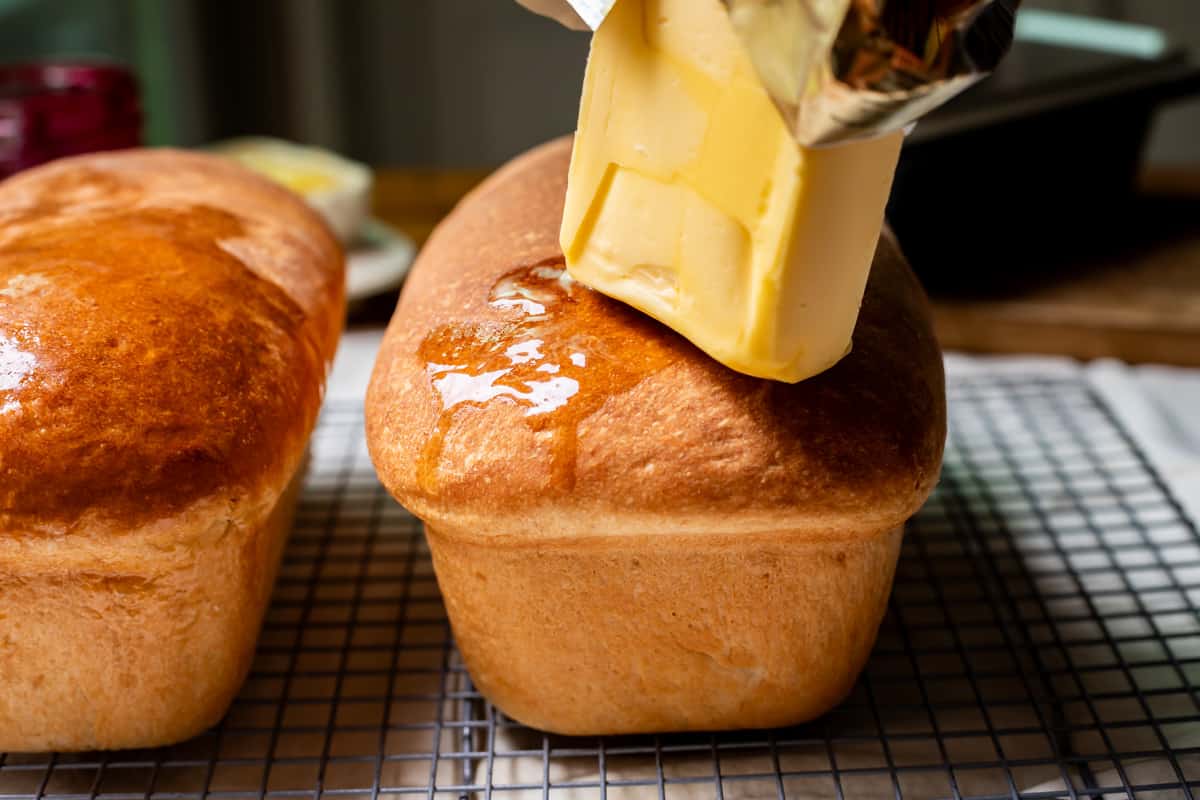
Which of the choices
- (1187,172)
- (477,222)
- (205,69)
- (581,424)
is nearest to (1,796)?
(581,424)

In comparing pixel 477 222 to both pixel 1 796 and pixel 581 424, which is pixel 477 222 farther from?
pixel 1 796

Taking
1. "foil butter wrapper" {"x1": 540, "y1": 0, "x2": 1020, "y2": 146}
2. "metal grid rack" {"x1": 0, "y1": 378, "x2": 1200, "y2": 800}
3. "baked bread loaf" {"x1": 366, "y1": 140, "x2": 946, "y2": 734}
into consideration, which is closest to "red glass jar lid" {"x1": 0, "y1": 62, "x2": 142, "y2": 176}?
"metal grid rack" {"x1": 0, "y1": 378, "x2": 1200, "y2": 800}

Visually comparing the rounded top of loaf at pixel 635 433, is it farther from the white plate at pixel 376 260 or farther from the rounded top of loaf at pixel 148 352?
the white plate at pixel 376 260

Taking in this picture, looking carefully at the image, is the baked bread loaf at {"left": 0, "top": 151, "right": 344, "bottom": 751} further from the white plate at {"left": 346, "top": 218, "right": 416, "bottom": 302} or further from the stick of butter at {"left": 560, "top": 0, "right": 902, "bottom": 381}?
the white plate at {"left": 346, "top": 218, "right": 416, "bottom": 302}

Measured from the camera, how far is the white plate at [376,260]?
212 cm

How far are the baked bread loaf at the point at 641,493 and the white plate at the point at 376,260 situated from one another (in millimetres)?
917

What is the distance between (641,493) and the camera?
39.5 inches

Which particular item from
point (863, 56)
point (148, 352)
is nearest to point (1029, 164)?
point (863, 56)

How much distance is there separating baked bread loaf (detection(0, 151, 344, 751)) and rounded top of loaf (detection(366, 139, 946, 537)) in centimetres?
15

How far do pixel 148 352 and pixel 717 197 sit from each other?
56 cm

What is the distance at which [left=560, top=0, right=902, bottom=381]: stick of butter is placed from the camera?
2.88 ft

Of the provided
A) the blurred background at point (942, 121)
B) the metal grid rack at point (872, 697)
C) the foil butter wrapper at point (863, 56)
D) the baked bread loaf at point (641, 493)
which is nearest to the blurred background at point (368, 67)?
the blurred background at point (942, 121)

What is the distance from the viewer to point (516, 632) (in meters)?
1.14

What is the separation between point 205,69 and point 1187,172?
8.33 feet
